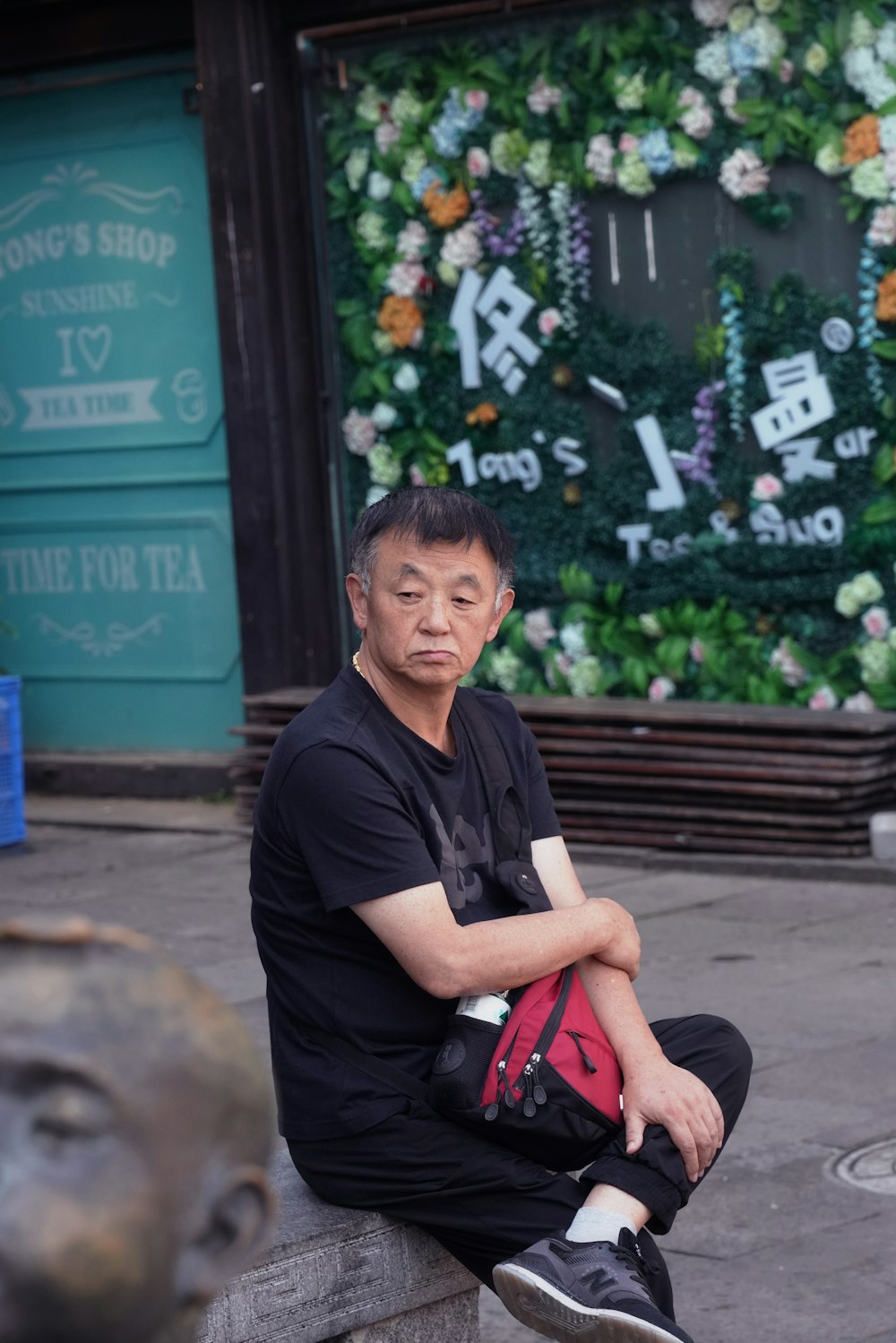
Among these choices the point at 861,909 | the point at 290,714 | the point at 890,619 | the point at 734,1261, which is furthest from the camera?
the point at 290,714

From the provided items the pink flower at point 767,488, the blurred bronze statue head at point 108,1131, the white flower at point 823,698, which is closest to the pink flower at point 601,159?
the pink flower at point 767,488

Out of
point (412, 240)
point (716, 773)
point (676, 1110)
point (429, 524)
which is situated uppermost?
point (412, 240)

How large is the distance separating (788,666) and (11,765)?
329cm

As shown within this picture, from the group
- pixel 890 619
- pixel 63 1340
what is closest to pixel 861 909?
pixel 890 619

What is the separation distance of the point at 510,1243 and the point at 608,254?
221 inches

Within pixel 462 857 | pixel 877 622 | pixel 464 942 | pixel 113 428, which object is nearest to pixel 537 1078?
pixel 464 942

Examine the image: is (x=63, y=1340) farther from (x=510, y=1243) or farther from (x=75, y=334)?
(x=75, y=334)

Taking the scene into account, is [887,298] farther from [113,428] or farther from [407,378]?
[113,428]

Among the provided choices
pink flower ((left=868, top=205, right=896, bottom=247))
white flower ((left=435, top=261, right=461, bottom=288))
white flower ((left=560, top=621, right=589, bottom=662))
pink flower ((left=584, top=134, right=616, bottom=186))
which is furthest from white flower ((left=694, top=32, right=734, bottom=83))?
white flower ((left=560, top=621, right=589, bottom=662))

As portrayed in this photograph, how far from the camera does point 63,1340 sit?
3.37ft

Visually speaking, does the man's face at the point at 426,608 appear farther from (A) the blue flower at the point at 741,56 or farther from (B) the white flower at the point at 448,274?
(B) the white flower at the point at 448,274

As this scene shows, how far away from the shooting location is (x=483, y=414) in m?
8.42

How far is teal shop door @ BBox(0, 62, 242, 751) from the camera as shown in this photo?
9.31 meters

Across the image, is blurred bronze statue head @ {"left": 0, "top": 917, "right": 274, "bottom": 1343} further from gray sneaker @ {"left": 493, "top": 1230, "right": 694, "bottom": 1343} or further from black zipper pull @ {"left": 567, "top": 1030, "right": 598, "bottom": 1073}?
black zipper pull @ {"left": 567, "top": 1030, "right": 598, "bottom": 1073}
